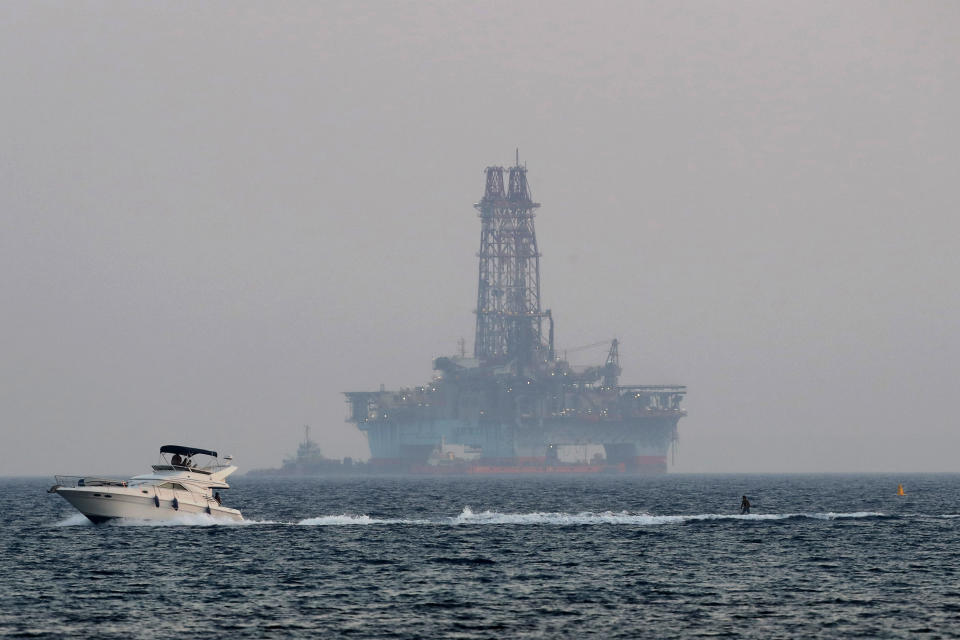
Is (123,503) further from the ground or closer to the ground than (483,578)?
further from the ground

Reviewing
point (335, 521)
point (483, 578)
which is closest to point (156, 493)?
point (335, 521)

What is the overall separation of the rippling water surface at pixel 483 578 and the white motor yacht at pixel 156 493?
1109mm

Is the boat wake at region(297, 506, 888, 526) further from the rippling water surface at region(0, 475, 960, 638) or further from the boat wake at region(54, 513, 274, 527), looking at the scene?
the boat wake at region(54, 513, 274, 527)

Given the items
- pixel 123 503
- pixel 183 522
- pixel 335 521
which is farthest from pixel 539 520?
pixel 123 503

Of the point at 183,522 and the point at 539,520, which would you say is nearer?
the point at 183,522

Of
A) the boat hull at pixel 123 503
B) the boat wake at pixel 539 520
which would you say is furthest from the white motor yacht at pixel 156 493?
the boat wake at pixel 539 520

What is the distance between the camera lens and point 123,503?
271 feet

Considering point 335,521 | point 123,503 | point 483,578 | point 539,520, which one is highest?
point 123,503

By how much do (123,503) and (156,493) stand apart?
6.83 ft

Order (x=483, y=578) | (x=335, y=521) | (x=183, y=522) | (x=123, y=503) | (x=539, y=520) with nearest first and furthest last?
(x=483, y=578) < (x=123, y=503) < (x=183, y=522) < (x=335, y=521) < (x=539, y=520)

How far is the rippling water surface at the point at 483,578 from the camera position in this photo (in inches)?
1933

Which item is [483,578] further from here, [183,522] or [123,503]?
[123,503]

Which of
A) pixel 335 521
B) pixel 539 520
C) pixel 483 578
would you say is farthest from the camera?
pixel 539 520

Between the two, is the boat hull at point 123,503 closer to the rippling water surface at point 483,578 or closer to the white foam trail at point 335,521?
the rippling water surface at point 483,578
